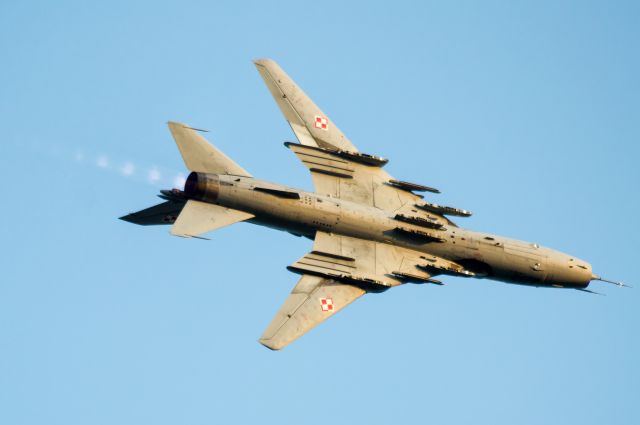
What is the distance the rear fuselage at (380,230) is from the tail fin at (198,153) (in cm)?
72

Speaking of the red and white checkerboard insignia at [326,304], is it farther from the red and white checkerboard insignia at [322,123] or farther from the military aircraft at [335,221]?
the red and white checkerboard insignia at [322,123]

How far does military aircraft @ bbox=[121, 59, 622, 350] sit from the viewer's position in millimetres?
56812

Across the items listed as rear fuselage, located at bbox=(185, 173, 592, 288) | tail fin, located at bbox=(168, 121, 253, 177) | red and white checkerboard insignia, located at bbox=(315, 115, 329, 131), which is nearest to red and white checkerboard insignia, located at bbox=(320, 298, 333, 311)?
rear fuselage, located at bbox=(185, 173, 592, 288)

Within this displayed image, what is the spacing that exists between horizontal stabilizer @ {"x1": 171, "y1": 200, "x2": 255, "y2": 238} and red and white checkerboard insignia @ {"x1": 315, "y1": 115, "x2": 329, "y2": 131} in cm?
803

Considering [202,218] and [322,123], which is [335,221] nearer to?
[202,218]

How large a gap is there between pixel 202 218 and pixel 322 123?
1044 cm

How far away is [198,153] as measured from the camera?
57.8m

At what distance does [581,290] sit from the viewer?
63.1 m

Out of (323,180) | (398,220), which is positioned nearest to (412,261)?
(398,220)

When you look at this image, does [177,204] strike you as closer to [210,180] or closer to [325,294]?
[210,180]

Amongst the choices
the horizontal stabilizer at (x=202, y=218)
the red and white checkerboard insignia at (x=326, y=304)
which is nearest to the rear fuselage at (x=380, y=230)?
the horizontal stabilizer at (x=202, y=218)

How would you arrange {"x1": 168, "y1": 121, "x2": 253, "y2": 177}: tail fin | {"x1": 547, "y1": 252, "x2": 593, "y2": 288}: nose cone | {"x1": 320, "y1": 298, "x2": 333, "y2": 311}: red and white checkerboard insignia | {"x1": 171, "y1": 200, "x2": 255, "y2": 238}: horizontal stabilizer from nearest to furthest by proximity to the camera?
{"x1": 171, "y1": 200, "x2": 255, "y2": 238}: horizontal stabilizer, {"x1": 320, "y1": 298, "x2": 333, "y2": 311}: red and white checkerboard insignia, {"x1": 168, "y1": 121, "x2": 253, "y2": 177}: tail fin, {"x1": 547, "y1": 252, "x2": 593, "y2": 288}: nose cone

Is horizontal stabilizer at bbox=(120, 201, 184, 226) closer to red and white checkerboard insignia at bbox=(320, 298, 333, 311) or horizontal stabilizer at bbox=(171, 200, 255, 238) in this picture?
horizontal stabilizer at bbox=(171, 200, 255, 238)

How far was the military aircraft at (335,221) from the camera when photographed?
56812 mm
